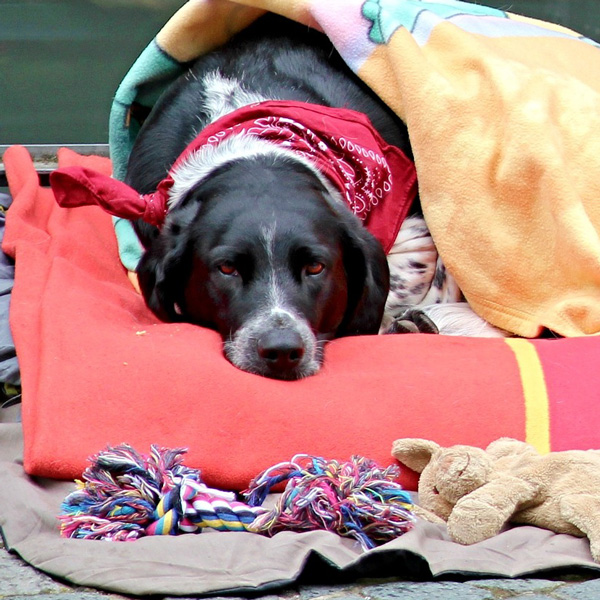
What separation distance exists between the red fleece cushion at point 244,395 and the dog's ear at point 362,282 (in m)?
0.23

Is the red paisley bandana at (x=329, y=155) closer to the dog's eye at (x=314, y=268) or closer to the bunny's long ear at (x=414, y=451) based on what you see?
the dog's eye at (x=314, y=268)

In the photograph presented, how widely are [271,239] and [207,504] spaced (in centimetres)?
90

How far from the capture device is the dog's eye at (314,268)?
267 cm

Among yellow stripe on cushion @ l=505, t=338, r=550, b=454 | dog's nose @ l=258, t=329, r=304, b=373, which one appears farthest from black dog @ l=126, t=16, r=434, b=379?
yellow stripe on cushion @ l=505, t=338, r=550, b=454

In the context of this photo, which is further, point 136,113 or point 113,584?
point 136,113

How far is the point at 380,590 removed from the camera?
1689 mm

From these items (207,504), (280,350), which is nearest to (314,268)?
(280,350)

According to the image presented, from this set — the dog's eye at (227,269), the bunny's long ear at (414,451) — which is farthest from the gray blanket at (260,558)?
the dog's eye at (227,269)

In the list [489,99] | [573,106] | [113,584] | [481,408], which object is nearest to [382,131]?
[489,99]

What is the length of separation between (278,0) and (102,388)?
187 cm

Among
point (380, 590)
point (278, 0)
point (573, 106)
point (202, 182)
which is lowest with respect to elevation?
point (380, 590)

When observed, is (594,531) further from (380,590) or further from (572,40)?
(572,40)

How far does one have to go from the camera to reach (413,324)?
315 cm

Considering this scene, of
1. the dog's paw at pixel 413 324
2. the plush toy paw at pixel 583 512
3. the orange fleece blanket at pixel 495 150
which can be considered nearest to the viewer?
the plush toy paw at pixel 583 512
